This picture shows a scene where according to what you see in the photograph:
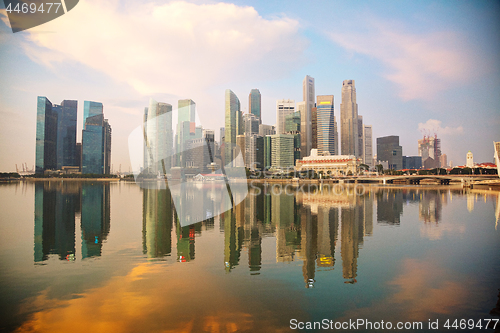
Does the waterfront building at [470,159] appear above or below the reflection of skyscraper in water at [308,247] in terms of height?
above

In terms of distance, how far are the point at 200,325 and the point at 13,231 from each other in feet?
75.7

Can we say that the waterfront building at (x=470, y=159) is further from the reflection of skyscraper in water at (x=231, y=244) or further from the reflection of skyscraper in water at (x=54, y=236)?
the reflection of skyscraper in water at (x=54, y=236)

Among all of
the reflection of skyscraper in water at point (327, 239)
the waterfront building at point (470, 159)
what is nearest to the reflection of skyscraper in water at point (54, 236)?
the reflection of skyscraper in water at point (327, 239)

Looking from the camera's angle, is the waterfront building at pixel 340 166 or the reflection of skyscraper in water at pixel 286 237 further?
the waterfront building at pixel 340 166

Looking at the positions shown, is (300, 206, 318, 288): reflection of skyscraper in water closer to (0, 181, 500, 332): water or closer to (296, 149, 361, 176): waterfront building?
(0, 181, 500, 332): water

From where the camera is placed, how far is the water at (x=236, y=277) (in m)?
9.48

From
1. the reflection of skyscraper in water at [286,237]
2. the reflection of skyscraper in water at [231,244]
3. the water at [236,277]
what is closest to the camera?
the water at [236,277]

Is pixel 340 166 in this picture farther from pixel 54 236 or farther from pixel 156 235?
pixel 54 236

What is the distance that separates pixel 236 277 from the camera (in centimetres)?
1308

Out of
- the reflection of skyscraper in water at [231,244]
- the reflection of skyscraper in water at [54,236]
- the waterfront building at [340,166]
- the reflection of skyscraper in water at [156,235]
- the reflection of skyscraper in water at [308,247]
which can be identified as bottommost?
the reflection of skyscraper in water at [231,244]

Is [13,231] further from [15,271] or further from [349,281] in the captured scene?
[349,281]

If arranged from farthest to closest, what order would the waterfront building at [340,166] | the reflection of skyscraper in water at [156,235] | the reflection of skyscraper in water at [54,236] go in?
the waterfront building at [340,166], the reflection of skyscraper in water at [156,235], the reflection of skyscraper in water at [54,236]

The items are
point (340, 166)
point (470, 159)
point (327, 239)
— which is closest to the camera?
point (327, 239)

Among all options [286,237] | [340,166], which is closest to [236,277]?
[286,237]
